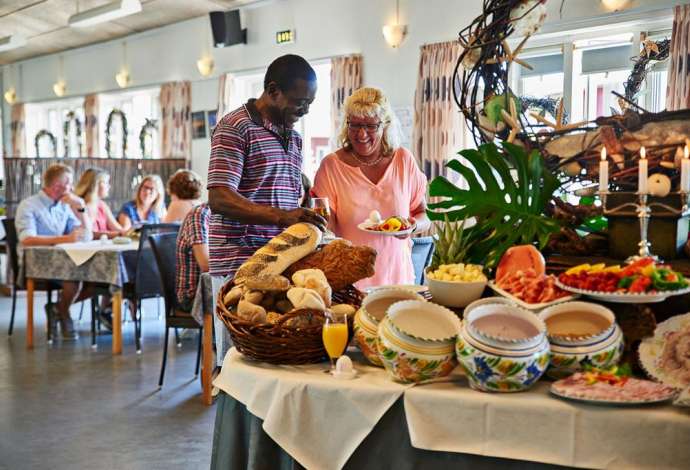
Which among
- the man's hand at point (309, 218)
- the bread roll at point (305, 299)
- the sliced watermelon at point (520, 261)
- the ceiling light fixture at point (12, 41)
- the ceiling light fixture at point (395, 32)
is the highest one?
the ceiling light fixture at point (12, 41)

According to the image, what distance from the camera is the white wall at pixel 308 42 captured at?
7695mm

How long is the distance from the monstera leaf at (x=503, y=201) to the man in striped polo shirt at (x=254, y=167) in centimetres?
60

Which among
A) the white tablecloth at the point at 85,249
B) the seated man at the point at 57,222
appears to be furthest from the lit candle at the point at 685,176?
the seated man at the point at 57,222

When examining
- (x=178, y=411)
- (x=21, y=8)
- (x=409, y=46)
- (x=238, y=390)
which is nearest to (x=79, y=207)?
(x=178, y=411)

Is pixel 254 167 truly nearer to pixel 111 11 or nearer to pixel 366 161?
pixel 366 161

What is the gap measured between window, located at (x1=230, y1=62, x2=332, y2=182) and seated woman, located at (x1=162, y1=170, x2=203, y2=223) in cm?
374

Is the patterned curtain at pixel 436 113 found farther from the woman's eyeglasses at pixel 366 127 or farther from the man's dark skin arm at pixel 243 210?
the man's dark skin arm at pixel 243 210

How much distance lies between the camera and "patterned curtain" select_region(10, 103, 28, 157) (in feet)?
49.0

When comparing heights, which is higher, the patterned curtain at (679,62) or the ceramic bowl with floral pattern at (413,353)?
the patterned curtain at (679,62)

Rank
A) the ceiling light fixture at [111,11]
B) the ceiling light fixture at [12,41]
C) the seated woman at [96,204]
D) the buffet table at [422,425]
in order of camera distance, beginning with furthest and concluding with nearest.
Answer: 1. the ceiling light fixture at [12,41]
2. the ceiling light fixture at [111,11]
3. the seated woman at [96,204]
4. the buffet table at [422,425]

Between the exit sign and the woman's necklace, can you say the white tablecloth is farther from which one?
the exit sign

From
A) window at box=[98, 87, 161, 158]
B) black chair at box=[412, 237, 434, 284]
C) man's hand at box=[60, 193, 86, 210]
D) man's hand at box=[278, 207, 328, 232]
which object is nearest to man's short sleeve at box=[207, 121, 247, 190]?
man's hand at box=[278, 207, 328, 232]

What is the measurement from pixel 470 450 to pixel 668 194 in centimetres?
77

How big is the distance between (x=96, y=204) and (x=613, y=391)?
6402mm
